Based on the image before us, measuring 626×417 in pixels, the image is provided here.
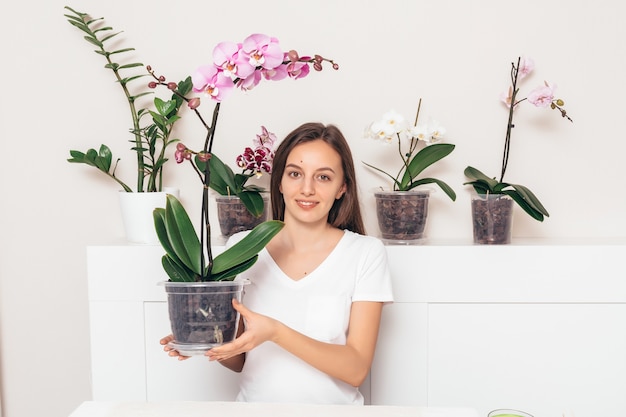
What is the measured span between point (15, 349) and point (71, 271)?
0.33 metres

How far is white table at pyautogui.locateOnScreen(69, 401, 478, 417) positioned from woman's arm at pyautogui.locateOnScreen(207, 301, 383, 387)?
0.12m

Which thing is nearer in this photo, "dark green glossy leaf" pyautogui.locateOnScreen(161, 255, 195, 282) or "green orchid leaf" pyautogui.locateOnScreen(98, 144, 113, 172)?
"dark green glossy leaf" pyautogui.locateOnScreen(161, 255, 195, 282)

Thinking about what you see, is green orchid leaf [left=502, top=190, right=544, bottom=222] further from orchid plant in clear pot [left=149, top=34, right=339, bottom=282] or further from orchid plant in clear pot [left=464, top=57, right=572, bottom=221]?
orchid plant in clear pot [left=149, top=34, right=339, bottom=282]

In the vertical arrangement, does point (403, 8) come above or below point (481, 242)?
above

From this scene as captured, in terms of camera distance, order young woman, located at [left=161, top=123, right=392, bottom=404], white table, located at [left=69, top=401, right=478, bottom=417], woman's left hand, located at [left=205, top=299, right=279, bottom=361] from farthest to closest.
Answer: young woman, located at [left=161, top=123, right=392, bottom=404] → woman's left hand, located at [left=205, top=299, right=279, bottom=361] → white table, located at [left=69, top=401, right=478, bottom=417]

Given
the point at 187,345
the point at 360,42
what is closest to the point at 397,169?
the point at 360,42

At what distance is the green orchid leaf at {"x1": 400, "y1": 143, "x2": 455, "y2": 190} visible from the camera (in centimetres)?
209

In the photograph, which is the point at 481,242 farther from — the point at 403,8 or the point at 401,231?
the point at 403,8

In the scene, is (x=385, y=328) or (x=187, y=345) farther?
(x=385, y=328)

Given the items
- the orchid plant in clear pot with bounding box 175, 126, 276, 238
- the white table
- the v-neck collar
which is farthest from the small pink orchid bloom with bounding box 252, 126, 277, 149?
the white table

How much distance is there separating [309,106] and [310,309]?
0.74 metres

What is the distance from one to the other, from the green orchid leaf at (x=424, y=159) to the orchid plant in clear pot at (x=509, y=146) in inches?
3.7

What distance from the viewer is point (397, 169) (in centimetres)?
222

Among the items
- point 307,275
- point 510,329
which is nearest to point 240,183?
point 307,275
